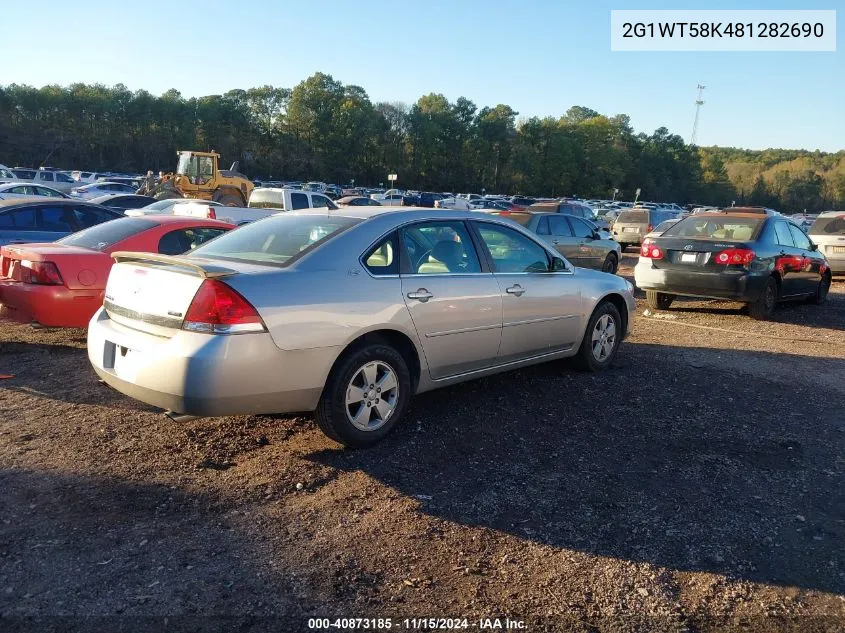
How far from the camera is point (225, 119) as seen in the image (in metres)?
89.7

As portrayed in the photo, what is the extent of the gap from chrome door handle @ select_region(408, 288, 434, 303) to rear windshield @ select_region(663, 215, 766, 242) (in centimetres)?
702

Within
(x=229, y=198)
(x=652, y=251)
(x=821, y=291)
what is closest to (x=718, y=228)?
(x=652, y=251)

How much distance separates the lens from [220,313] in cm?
373

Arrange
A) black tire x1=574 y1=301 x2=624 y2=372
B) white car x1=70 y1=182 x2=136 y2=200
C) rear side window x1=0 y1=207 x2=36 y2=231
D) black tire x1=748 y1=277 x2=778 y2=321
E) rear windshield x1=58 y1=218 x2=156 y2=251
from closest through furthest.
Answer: black tire x1=574 y1=301 x2=624 y2=372 < rear windshield x1=58 y1=218 x2=156 y2=251 < rear side window x1=0 y1=207 x2=36 y2=231 < black tire x1=748 y1=277 x2=778 y2=321 < white car x1=70 y1=182 x2=136 y2=200

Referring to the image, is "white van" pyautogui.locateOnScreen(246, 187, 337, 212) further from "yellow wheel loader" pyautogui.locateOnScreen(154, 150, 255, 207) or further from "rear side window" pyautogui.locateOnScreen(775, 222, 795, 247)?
"rear side window" pyautogui.locateOnScreen(775, 222, 795, 247)

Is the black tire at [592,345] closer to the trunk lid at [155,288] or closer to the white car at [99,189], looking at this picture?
the trunk lid at [155,288]

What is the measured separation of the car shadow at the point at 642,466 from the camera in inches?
134

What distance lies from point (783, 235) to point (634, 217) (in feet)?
46.1

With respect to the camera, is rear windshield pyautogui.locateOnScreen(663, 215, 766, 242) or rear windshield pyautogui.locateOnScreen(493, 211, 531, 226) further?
rear windshield pyautogui.locateOnScreen(493, 211, 531, 226)

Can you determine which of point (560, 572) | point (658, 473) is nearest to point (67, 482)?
point (560, 572)

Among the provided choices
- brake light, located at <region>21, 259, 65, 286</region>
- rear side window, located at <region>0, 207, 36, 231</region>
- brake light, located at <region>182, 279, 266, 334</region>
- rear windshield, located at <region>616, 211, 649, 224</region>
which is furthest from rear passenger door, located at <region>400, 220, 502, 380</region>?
rear windshield, located at <region>616, 211, 649, 224</region>

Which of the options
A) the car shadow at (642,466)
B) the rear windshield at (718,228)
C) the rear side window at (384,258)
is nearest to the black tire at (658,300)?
the rear windshield at (718,228)

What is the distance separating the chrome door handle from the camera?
15.0 feet

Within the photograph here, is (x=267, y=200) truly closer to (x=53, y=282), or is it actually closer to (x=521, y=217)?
(x=521, y=217)
